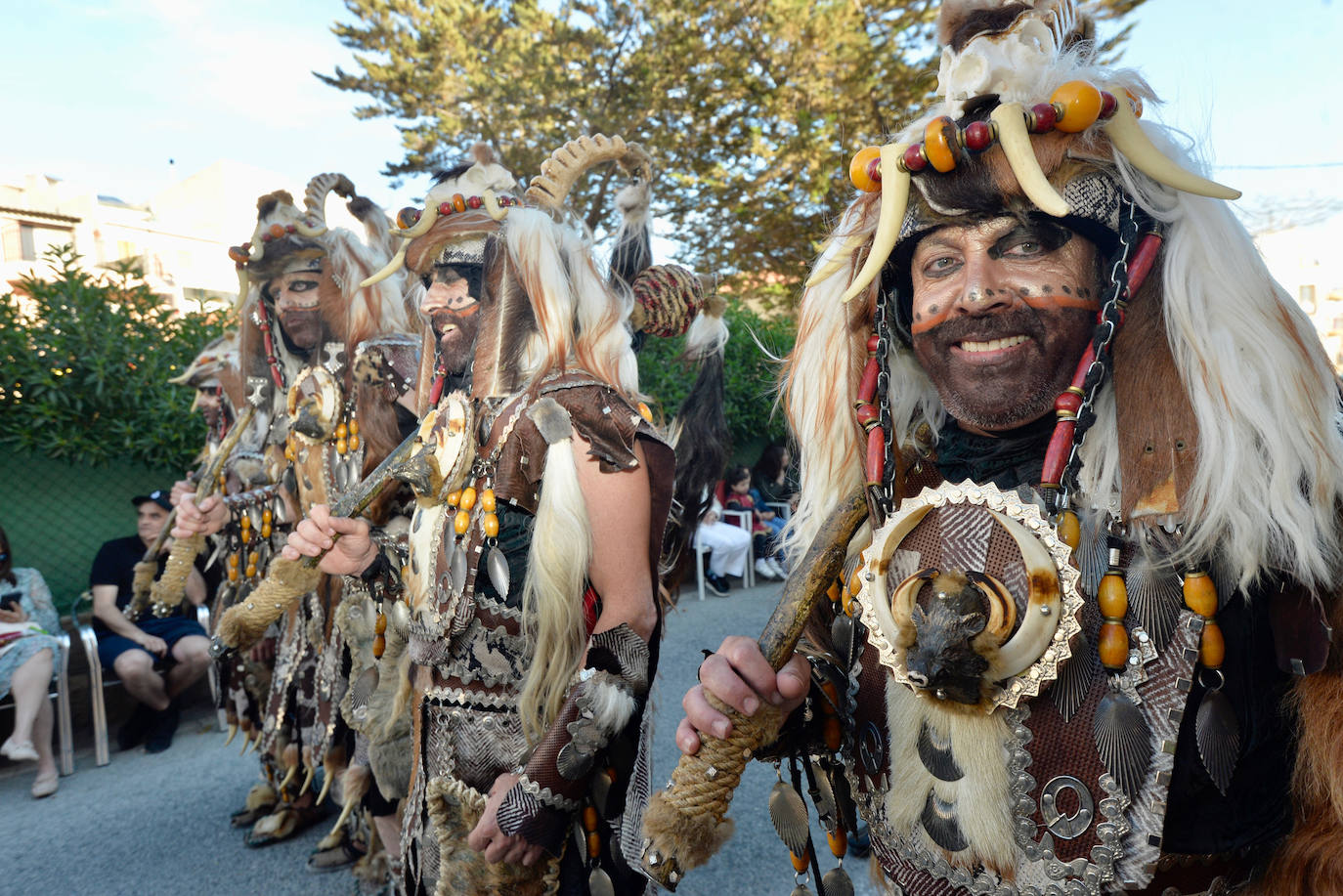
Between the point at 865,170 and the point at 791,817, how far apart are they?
3.54 ft

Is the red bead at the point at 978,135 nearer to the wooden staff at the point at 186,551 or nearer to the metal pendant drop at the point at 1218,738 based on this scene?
the metal pendant drop at the point at 1218,738

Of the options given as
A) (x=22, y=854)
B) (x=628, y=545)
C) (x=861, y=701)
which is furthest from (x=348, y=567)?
(x=22, y=854)

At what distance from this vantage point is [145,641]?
546cm

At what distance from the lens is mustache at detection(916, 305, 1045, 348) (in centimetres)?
124

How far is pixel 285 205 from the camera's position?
3641 millimetres

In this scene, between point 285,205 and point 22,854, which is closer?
point 285,205

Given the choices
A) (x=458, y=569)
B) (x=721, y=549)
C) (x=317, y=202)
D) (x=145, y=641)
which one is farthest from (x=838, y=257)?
(x=721, y=549)

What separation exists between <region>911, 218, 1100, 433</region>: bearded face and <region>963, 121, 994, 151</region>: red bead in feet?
0.38

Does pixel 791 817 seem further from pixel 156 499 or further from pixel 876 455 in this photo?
pixel 156 499

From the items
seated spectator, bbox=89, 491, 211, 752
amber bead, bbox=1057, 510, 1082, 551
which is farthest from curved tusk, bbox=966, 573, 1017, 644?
seated spectator, bbox=89, 491, 211, 752

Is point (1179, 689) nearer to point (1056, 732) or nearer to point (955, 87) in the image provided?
point (1056, 732)

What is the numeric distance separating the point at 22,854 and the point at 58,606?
2.63m

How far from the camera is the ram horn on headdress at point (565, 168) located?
2.42 metres

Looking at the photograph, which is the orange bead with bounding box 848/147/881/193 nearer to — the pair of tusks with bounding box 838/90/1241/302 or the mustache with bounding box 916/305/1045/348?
the pair of tusks with bounding box 838/90/1241/302
